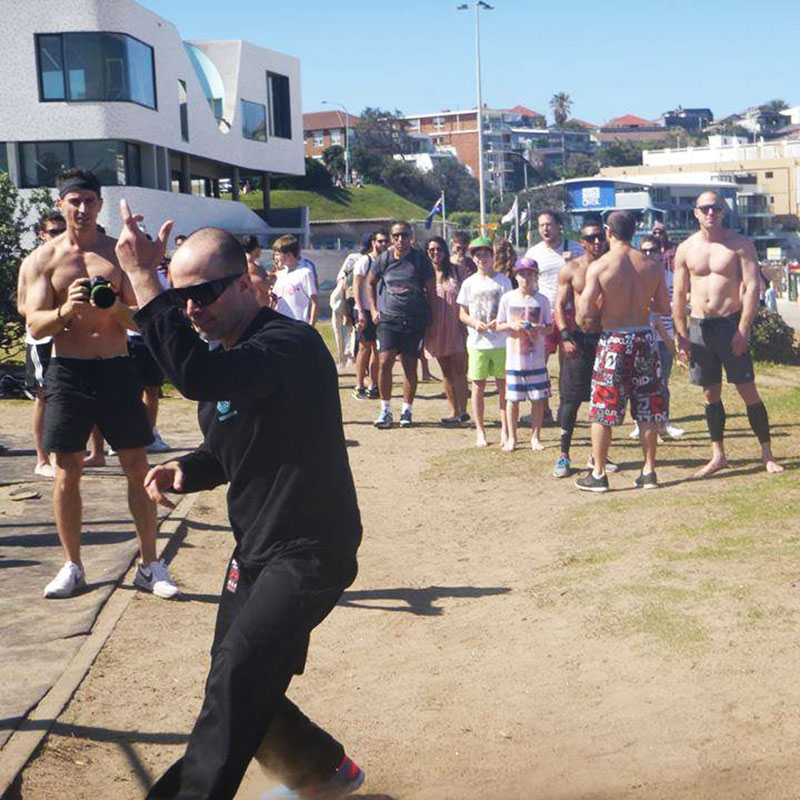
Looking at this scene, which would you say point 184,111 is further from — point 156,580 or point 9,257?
point 156,580

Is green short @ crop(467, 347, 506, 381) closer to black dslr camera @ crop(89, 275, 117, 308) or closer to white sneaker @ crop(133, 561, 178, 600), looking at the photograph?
white sneaker @ crop(133, 561, 178, 600)

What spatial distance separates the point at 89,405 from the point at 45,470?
399 cm

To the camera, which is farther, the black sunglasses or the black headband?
the black headband

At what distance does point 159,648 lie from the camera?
6.08 meters

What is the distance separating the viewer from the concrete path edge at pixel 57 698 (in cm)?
457

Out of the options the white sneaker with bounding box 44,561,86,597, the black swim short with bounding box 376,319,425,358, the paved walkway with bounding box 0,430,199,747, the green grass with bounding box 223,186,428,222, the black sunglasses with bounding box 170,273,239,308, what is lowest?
the paved walkway with bounding box 0,430,199,747

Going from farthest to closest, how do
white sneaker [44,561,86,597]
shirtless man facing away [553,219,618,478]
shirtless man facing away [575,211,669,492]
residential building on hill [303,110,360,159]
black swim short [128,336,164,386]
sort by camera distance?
residential building on hill [303,110,360,159] < black swim short [128,336,164,386] < shirtless man facing away [553,219,618,478] < shirtless man facing away [575,211,669,492] < white sneaker [44,561,86,597]

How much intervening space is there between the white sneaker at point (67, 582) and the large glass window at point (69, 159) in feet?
111

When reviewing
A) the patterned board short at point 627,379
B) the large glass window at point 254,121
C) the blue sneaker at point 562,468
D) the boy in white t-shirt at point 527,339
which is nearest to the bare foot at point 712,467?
Result: the patterned board short at point 627,379

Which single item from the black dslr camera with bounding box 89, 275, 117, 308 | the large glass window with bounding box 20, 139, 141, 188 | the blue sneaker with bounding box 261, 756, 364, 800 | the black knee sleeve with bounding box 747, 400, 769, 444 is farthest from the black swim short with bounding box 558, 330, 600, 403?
the large glass window with bounding box 20, 139, 141, 188

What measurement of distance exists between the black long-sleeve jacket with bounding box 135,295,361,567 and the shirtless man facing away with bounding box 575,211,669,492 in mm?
5721

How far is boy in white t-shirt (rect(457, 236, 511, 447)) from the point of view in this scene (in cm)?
1188

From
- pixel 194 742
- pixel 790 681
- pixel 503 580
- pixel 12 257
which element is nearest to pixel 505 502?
pixel 503 580

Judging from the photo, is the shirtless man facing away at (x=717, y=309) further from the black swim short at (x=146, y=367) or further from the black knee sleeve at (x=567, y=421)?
the black swim short at (x=146, y=367)
